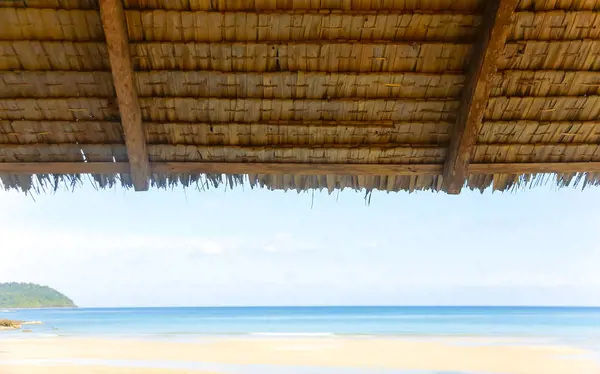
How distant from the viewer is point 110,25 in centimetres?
198

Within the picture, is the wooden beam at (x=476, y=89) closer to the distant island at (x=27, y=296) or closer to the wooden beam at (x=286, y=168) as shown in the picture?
the wooden beam at (x=286, y=168)

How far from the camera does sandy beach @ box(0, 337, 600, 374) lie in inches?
323

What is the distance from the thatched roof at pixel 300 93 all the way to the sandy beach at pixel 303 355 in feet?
20.6

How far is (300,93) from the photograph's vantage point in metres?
2.43

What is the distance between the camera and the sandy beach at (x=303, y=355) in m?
8.21

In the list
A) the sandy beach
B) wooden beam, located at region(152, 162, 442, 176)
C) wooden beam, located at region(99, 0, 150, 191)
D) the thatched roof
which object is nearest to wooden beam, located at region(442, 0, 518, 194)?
the thatched roof

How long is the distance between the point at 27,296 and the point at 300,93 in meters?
30.2

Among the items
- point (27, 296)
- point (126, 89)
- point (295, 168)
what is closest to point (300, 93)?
point (295, 168)

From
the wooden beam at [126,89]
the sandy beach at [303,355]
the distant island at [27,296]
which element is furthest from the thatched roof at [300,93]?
the distant island at [27,296]

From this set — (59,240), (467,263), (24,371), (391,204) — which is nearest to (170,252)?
(59,240)

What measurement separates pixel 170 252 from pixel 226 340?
49.3 ft

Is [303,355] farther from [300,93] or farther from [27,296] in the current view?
[27,296]

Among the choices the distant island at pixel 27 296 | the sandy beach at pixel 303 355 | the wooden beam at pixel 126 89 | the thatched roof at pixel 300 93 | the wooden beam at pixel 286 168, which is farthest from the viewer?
the distant island at pixel 27 296

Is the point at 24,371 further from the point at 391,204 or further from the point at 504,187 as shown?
the point at 391,204
